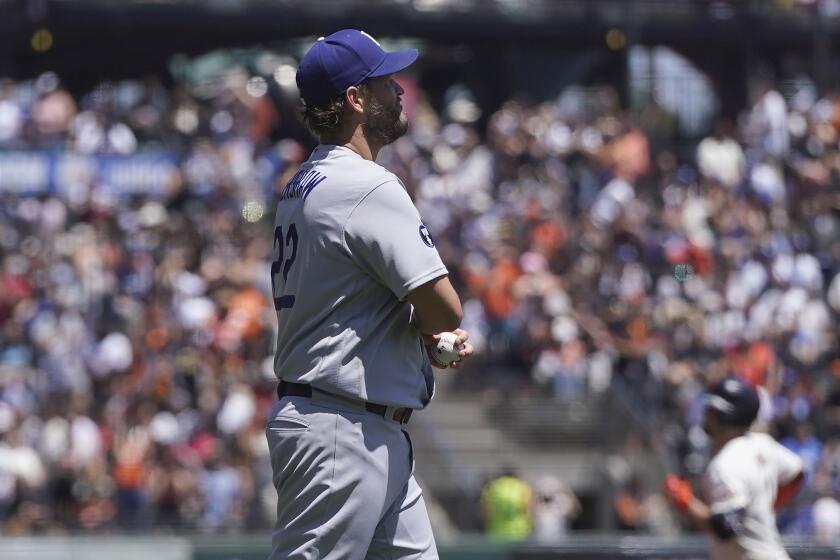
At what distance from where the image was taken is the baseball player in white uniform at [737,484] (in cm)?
702

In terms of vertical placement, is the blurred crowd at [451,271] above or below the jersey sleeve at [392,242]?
below

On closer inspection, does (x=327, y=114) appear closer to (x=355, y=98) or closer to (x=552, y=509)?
(x=355, y=98)

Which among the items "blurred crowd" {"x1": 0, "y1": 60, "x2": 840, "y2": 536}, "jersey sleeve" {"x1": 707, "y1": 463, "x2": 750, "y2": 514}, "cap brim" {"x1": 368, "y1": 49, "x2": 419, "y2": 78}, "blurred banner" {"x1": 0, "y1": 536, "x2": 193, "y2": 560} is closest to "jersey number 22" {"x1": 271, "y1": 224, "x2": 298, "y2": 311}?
"cap brim" {"x1": 368, "y1": 49, "x2": 419, "y2": 78}

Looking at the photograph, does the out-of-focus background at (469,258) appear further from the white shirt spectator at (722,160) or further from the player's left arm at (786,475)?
the player's left arm at (786,475)

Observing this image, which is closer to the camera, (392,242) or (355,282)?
(392,242)

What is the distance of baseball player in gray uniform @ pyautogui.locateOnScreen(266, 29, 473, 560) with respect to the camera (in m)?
4.44

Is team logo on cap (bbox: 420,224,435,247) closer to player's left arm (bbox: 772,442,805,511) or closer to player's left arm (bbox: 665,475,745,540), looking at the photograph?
player's left arm (bbox: 665,475,745,540)

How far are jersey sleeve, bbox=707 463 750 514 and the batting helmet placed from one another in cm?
23

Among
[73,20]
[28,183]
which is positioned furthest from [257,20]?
[28,183]

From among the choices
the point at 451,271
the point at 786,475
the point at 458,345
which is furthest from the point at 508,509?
the point at 458,345

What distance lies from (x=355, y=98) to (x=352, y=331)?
2.27ft

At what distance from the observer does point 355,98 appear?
Result: 15.1 feet

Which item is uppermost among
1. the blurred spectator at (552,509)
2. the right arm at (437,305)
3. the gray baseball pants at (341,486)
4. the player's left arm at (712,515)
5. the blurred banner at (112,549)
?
the right arm at (437,305)

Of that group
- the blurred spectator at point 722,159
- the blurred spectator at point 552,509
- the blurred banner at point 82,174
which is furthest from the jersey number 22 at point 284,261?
the blurred spectator at point 722,159
